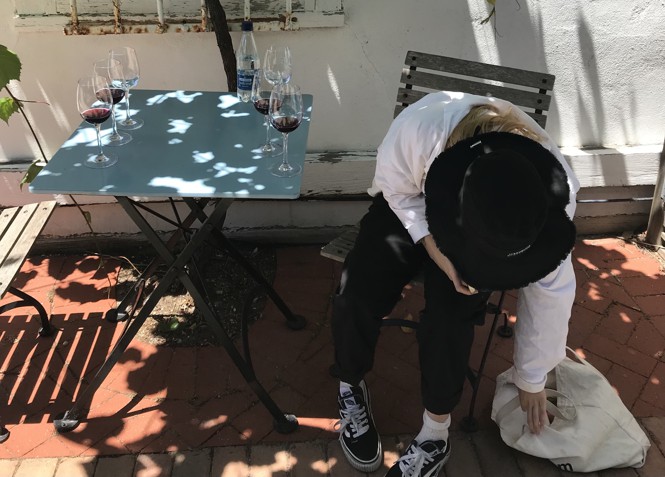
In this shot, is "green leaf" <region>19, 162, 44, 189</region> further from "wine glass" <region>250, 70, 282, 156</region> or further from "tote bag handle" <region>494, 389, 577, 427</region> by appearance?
"tote bag handle" <region>494, 389, 577, 427</region>

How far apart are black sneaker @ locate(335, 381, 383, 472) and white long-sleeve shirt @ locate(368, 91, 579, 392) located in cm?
69

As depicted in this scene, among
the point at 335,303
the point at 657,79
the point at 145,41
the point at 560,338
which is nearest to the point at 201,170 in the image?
the point at 335,303

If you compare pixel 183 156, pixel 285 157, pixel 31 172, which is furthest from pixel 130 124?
pixel 31 172

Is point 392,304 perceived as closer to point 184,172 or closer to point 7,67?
point 184,172

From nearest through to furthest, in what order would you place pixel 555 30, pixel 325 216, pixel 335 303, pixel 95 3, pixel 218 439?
pixel 335 303 → pixel 218 439 → pixel 95 3 → pixel 555 30 → pixel 325 216

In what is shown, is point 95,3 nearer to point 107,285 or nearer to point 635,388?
point 107,285

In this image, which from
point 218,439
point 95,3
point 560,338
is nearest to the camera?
point 560,338

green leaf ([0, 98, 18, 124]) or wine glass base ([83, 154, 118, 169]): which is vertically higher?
wine glass base ([83, 154, 118, 169])

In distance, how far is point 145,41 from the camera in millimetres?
3508

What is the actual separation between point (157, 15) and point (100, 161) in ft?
4.00

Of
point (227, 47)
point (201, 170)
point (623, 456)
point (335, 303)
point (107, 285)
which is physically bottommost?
point (107, 285)

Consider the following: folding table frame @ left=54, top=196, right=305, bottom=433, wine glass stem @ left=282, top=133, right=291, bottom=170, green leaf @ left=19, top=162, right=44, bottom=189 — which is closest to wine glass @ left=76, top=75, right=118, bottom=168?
folding table frame @ left=54, top=196, right=305, bottom=433

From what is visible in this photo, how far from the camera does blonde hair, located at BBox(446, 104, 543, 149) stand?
2.33 metres

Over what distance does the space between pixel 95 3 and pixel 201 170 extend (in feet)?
4.89
